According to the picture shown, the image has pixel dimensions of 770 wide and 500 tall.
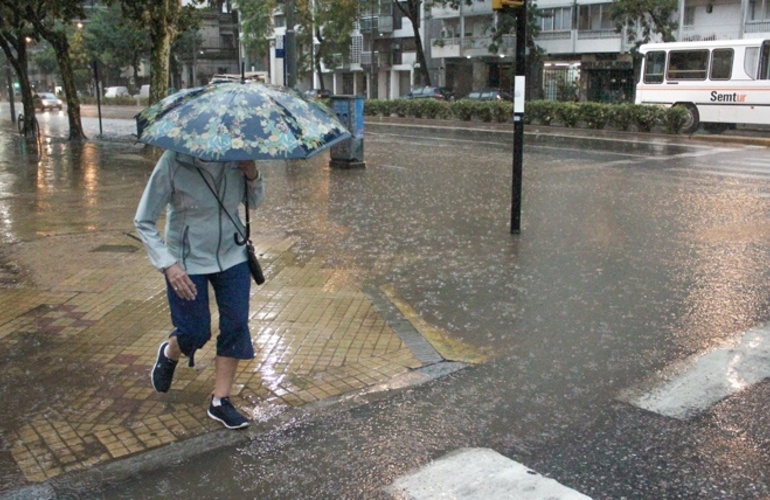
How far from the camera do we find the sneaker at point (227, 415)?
164 inches

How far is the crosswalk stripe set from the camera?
453 cm

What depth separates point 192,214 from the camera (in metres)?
4.03

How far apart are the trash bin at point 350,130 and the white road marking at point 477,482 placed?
460 inches

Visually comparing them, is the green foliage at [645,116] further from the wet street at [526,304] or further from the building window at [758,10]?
the building window at [758,10]

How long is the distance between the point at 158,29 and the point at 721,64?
17578 mm

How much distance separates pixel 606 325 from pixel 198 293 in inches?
131

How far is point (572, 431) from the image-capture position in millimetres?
4195

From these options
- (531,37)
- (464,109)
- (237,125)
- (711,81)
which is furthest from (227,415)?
(531,37)

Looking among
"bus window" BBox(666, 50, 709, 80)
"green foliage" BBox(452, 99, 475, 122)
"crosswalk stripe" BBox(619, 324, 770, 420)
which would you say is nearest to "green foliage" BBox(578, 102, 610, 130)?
"bus window" BBox(666, 50, 709, 80)

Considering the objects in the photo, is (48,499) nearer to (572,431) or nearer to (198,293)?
(198,293)

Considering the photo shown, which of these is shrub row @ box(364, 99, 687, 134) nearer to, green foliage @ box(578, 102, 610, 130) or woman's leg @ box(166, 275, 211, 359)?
green foliage @ box(578, 102, 610, 130)

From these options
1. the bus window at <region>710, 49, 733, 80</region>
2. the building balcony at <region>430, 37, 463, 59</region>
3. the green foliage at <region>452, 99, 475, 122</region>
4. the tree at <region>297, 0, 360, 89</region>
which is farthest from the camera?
the building balcony at <region>430, 37, 463, 59</region>

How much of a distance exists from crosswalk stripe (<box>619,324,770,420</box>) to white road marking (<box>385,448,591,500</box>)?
1174mm

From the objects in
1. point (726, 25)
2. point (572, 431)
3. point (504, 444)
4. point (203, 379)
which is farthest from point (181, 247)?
point (726, 25)
